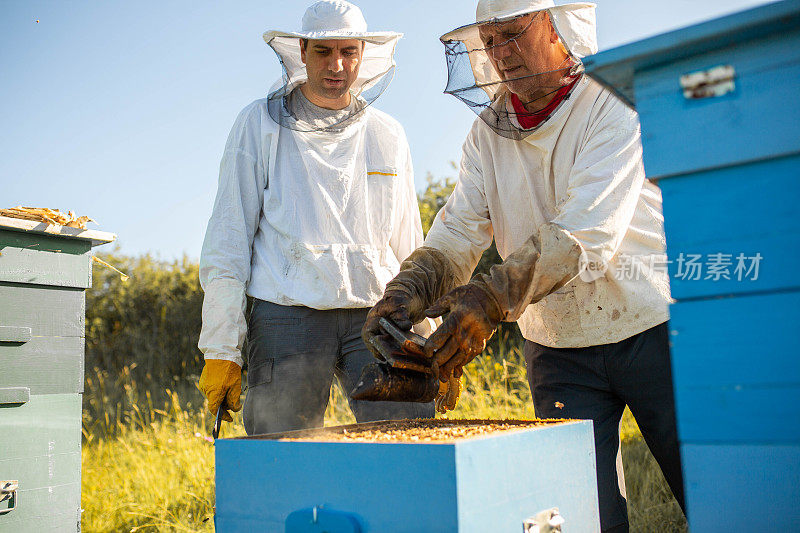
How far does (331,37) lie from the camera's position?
270 centimetres

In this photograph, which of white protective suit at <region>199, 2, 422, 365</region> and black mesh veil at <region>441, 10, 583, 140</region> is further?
white protective suit at <region>199, 2, 422, 365</region>

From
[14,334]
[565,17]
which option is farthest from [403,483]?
[14,334]

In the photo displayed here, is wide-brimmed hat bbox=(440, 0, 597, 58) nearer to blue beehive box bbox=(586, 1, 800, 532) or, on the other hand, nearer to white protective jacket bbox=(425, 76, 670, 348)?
white protective jacket bbox=(425, 76, 670, 348)

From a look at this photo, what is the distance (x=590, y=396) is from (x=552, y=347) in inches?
8.1

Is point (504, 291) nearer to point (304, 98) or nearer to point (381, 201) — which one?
point (381, 201)

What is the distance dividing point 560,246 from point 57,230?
217cm

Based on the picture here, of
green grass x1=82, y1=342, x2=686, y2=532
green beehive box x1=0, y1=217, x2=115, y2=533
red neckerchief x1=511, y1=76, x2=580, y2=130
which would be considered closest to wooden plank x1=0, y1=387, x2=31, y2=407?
green beehive box x1=0, y1=217, x2=115, y2=533

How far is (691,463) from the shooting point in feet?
3.84

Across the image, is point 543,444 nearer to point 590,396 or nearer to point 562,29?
point 590,396

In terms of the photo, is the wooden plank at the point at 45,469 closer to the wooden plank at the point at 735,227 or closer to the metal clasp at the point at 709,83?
the wooden plank at the point at 735,227

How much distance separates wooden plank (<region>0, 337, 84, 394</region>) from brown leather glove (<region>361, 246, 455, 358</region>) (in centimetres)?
148

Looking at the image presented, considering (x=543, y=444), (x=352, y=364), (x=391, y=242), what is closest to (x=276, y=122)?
(x=391, y=242)

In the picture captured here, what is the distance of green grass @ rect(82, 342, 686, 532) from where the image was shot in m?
3.73

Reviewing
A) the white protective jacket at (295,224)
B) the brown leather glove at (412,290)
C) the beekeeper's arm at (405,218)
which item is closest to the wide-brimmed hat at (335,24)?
the white protective jacket at (295,224)
